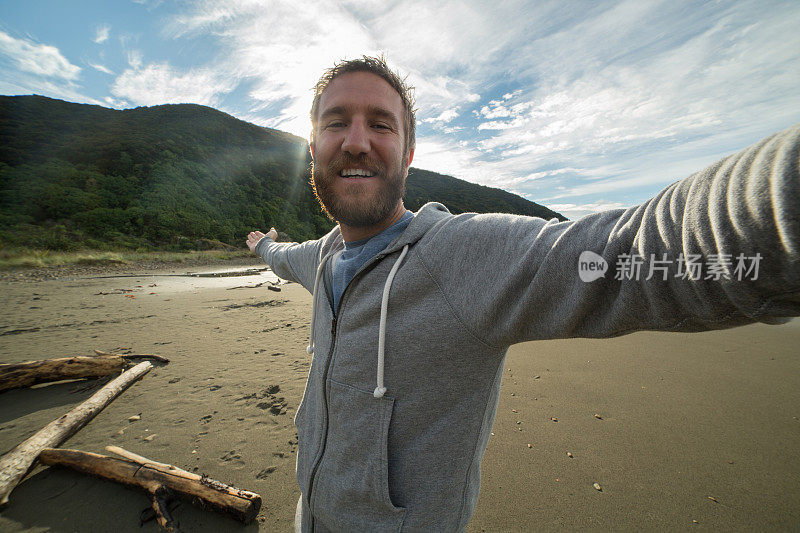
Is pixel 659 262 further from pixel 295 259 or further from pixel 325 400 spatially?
pixel 295 259

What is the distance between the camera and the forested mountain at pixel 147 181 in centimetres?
2756

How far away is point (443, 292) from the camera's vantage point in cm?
105

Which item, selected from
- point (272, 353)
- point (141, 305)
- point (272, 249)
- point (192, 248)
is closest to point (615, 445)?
point (272, 249)

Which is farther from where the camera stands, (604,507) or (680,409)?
(680,409)

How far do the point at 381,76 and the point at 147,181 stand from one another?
50.2 meters

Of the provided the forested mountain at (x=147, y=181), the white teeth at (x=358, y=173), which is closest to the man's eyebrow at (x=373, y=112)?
the white teeth at (x=358, y=173)

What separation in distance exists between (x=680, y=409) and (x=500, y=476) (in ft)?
8.42

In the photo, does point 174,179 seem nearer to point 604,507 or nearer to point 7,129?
point 7,129

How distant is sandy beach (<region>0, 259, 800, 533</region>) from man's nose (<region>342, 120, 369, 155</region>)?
281 centimetres

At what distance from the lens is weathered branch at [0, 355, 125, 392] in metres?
3.98

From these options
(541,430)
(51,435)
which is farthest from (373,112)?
(51,435)

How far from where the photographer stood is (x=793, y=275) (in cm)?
56

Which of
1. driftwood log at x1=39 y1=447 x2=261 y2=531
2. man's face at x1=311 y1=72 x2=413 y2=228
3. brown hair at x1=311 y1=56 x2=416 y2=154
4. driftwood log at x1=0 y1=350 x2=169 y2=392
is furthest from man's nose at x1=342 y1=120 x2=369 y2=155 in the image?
driftwood log at x1=0 y1=350 x2=169 y2=392

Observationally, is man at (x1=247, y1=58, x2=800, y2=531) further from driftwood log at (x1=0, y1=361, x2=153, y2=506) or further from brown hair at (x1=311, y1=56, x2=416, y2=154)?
driftwood log at (x1=0, y1=361, x2=153, y2=506)
